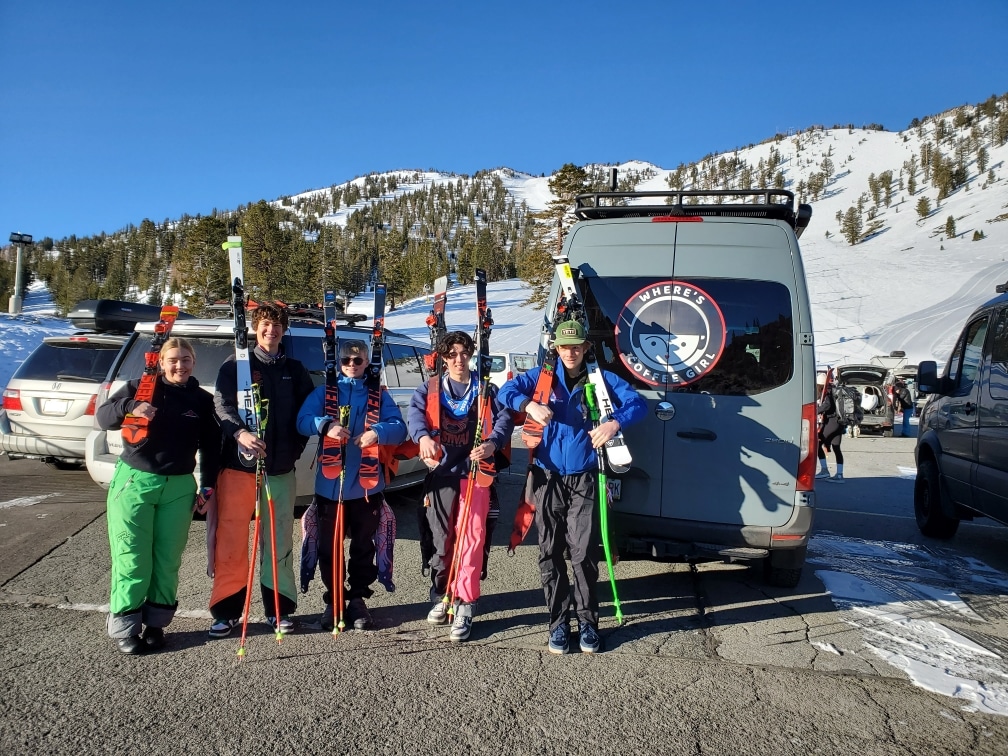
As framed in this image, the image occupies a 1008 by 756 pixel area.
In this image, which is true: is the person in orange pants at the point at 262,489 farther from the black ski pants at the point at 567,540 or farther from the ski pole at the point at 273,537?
the black ski pants at the point at 567,540

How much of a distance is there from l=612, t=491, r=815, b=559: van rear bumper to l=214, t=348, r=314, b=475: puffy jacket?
236cm

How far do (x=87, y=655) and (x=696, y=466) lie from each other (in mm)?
3858

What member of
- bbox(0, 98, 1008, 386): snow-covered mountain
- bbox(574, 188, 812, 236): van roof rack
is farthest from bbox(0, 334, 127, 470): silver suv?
bbox(0, 98, 1008, 386): snow-covered mountain

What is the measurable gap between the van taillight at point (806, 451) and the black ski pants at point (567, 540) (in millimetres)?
1439

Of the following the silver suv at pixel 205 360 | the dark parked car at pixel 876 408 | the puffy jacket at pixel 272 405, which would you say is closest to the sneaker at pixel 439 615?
the puffy jacket at pixel 272 405

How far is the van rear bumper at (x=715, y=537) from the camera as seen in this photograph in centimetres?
417

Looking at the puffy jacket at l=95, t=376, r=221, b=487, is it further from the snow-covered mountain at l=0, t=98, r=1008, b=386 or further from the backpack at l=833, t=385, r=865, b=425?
the snow-covered mountain at l=0, t=98, r=1008, b=386

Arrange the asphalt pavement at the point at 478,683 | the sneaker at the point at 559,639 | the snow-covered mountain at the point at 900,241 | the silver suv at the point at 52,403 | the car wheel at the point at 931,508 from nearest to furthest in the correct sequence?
the asphalt pavement at the point at 478,683
the sneaker at the point at 559,639
the car wheel at the point at 931,508
the silver suv at the point at 52,403
the snow-covered mountain at the point at 900,241

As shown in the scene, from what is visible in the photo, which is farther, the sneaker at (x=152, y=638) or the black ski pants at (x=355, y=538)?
the black ski pants at (x=355, y=538)

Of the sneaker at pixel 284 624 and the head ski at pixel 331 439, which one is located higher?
the head ski at pixel 331 439

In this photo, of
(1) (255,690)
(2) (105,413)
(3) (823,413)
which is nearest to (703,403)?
(1) (255,690)

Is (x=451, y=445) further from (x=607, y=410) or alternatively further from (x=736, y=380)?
(x=736, y=380)

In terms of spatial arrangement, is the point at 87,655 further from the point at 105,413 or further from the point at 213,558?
the point at 105,413

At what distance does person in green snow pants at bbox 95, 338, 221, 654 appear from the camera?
11.5ft
